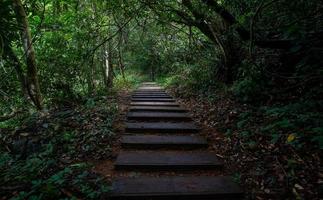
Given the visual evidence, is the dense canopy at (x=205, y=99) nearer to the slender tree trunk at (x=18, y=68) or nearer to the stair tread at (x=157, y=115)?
the slender tree trunk at (x=18, y=68)

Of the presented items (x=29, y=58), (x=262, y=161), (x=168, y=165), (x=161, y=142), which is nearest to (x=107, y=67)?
(x=29, y=58)

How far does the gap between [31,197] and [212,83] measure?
7.77 metres

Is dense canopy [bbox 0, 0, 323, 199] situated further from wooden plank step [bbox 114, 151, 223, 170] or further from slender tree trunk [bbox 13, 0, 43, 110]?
wooden plank step [bbox 114, 151, 223, 170]

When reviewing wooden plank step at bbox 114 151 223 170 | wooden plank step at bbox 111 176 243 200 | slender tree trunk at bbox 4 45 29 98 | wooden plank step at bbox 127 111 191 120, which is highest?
slender tree trunk at bbox 4 45 29 98

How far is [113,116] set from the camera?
253 inches

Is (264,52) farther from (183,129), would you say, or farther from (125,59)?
(125,59)

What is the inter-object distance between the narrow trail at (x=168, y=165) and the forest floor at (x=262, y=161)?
23 cm

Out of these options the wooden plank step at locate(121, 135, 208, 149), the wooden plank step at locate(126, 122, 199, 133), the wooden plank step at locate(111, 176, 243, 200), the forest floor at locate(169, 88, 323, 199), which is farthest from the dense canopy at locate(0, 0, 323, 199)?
the wooden plank step at locate(126, 122, 199, 133)

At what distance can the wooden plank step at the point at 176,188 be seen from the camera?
3439 millimetres

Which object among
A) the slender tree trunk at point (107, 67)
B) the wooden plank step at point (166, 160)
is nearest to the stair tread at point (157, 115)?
the wooden plank step at point (166, 160)

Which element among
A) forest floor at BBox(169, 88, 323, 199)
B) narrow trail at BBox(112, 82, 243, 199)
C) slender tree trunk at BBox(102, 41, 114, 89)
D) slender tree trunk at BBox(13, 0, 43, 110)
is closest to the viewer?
forest floor at BBox(169, 88, 323, 199)

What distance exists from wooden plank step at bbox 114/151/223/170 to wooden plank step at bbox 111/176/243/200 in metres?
0.30

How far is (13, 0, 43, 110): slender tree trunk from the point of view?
6648 millimetres

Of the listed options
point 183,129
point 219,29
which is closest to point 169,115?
point 183,129
